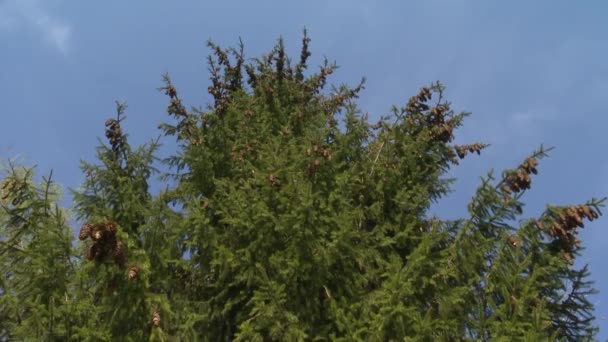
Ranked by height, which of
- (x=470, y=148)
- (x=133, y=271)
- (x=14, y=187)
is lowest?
(x=133, y=271)

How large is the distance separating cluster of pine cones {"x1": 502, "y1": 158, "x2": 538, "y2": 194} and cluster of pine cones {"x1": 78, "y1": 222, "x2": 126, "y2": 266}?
5.59 metres

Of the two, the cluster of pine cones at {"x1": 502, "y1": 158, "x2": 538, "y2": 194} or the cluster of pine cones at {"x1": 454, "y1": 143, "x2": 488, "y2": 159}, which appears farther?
the cluster of pine cones at {"x1": 454, "y1": 143, "x2": 488, "y2": 159}

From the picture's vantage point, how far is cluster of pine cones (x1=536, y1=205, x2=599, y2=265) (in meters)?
8.78

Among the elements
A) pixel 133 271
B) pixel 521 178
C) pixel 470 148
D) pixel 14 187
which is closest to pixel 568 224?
pixel 521 178

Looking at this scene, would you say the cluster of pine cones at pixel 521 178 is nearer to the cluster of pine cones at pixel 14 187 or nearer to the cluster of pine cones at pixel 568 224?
the cluster of pine cones at pixel 568 224

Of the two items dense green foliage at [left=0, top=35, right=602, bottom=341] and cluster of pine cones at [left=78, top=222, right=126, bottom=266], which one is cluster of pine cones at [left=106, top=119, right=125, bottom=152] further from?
cluster of pine cones at [left=78, top=222, right=126, bottom=266]

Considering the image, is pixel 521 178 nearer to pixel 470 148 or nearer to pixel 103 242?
pixel 470 148

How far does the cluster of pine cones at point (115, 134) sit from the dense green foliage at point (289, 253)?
25 millimetres

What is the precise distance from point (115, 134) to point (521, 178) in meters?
6.26

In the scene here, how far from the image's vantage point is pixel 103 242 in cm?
734

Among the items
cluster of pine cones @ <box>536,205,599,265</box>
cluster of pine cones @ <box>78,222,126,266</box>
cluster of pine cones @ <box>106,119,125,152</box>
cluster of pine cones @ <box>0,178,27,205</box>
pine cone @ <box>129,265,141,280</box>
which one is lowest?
pine cone @ <box>129,265,141,280</box>

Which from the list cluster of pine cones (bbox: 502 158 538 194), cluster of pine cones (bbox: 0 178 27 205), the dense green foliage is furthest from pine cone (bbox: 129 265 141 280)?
cluster of pine cones (bbox: 502 158 538 194)

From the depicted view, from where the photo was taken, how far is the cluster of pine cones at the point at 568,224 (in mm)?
8781

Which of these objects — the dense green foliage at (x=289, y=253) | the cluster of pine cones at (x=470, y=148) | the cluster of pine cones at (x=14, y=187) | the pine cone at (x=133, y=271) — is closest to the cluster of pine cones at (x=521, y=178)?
the dense green foliage at (x=289, y=253)
